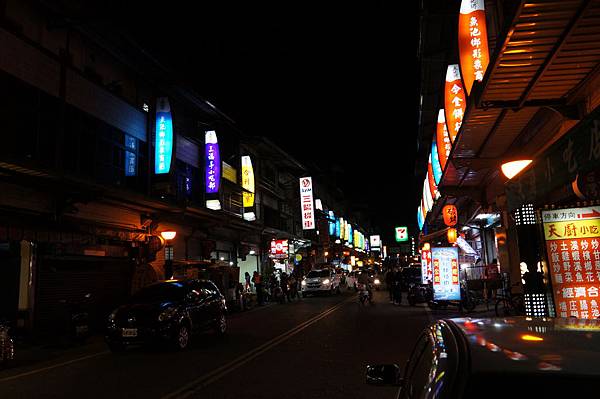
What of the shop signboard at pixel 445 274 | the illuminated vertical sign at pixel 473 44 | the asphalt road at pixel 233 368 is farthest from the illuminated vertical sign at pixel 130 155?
the illuminated vertical sign at pixel 473 44

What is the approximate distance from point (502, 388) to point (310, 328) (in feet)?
47.4

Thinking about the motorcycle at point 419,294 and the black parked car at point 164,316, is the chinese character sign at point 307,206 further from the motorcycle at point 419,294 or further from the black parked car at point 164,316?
the black parked car at point 164,316

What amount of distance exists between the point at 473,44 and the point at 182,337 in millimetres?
9607

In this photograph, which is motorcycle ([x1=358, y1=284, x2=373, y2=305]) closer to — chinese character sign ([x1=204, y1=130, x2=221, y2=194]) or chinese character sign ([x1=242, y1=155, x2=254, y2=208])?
chinese character sign ([x1=204, y1=130, x2=221, y2=194])

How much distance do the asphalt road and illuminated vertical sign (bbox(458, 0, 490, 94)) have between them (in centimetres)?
594

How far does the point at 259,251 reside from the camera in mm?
37219

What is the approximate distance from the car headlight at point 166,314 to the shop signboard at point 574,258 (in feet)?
28.2

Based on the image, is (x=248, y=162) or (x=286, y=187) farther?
(x=286, y=187)

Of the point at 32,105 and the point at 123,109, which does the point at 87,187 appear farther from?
the point at 123,109

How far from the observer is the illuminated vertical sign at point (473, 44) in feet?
30.2

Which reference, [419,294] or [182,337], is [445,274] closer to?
[419,294]

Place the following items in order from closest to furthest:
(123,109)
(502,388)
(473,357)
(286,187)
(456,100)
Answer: (502,388)
(473,357)
(456,100)
(123,109)
(286,187)

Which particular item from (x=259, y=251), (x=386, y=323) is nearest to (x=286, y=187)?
(x=259, y=251)

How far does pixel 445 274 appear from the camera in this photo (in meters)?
20.3
